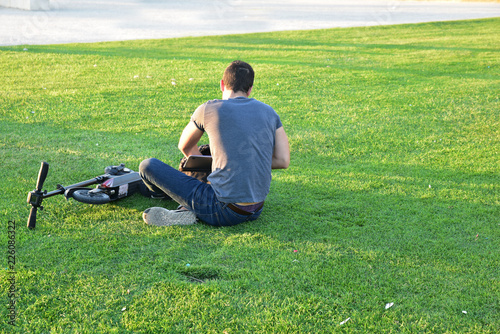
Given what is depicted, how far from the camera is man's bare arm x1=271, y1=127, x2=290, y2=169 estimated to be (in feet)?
12.2

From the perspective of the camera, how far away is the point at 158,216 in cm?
378

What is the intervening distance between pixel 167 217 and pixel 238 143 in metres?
0.83

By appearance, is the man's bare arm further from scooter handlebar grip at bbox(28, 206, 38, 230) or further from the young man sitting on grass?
scooter handlebar grip at bbox(28, 206, 38, 230)

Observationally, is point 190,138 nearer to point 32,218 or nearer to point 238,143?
point 238,143

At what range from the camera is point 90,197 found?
12.5ft

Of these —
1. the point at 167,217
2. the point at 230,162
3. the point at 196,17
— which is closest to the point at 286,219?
the point at 230,162

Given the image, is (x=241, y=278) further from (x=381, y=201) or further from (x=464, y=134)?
(x=464, y=134)

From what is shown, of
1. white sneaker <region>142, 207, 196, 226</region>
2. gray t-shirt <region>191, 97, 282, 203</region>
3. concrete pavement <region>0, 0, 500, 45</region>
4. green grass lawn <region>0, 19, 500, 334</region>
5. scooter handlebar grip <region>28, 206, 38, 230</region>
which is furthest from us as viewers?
concrete pavement <region>0, 0, 500, 45</region>

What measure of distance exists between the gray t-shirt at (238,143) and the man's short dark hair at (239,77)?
90 millimetres

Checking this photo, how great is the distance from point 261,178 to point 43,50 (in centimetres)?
894

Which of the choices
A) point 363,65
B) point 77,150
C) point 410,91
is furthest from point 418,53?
point 77,150

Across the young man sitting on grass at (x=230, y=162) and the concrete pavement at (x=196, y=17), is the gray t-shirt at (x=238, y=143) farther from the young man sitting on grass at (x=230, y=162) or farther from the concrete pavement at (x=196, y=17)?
the concrete pavement at (x=196, y=17)

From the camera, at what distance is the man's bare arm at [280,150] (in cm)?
373

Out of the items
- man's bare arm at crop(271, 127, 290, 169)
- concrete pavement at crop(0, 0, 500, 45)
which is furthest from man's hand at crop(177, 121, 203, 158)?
concrete pavement at crop(0, 0, 500, 45)
